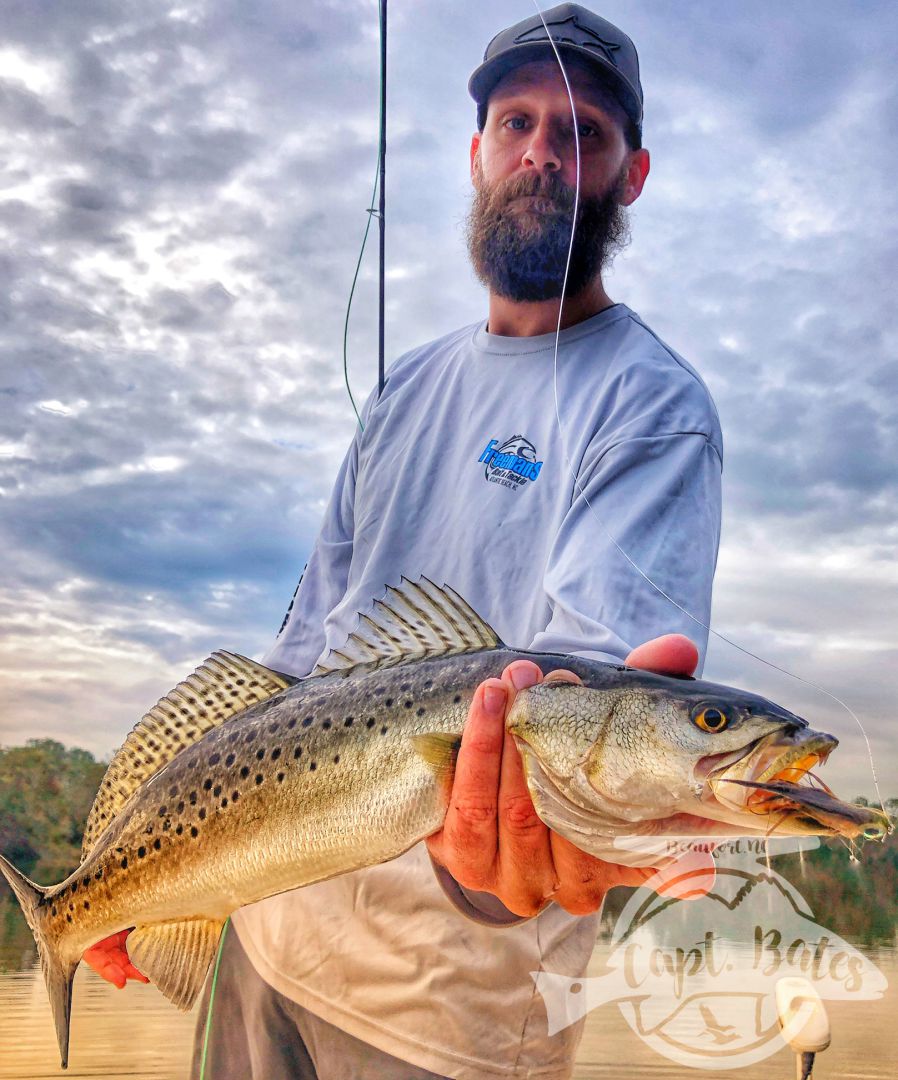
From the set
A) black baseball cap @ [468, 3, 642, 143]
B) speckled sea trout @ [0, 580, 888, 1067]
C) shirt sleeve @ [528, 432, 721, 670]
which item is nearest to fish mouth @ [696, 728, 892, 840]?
speckled sea trout @ [0, 580, 888, 1067]

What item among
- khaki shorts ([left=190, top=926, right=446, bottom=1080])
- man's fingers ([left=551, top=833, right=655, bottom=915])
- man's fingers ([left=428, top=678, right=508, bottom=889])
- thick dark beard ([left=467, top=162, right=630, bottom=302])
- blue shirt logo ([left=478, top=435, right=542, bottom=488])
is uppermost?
thick dark beard ([left=467, top=162, right=630, bottom=302])

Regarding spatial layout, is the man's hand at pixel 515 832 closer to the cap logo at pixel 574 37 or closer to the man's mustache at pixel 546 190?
the man's mustache at pixel 546 190

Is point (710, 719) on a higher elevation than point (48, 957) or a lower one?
higher

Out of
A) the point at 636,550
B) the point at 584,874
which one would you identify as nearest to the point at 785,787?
the point at 584,874

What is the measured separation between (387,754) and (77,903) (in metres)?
0.99

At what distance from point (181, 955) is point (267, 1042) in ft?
1.75

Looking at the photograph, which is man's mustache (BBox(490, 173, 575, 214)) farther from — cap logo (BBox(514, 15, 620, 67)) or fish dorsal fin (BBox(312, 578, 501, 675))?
fish dorsal fin (BBox(312, 578, 501, 675))

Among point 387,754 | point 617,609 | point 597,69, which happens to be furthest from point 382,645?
point 597,69

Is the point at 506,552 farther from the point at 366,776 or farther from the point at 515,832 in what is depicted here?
the point at 515,832

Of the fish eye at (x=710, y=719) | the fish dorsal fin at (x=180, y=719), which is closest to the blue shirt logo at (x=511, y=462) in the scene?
the fish dorsal fin at (x=180, y=719)

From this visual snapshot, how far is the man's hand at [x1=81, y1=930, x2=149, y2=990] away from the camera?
2551 mm

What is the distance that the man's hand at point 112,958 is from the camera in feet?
8.37

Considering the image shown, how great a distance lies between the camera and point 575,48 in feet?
10.3

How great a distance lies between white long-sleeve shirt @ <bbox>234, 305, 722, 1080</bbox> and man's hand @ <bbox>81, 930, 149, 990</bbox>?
1.18ft
